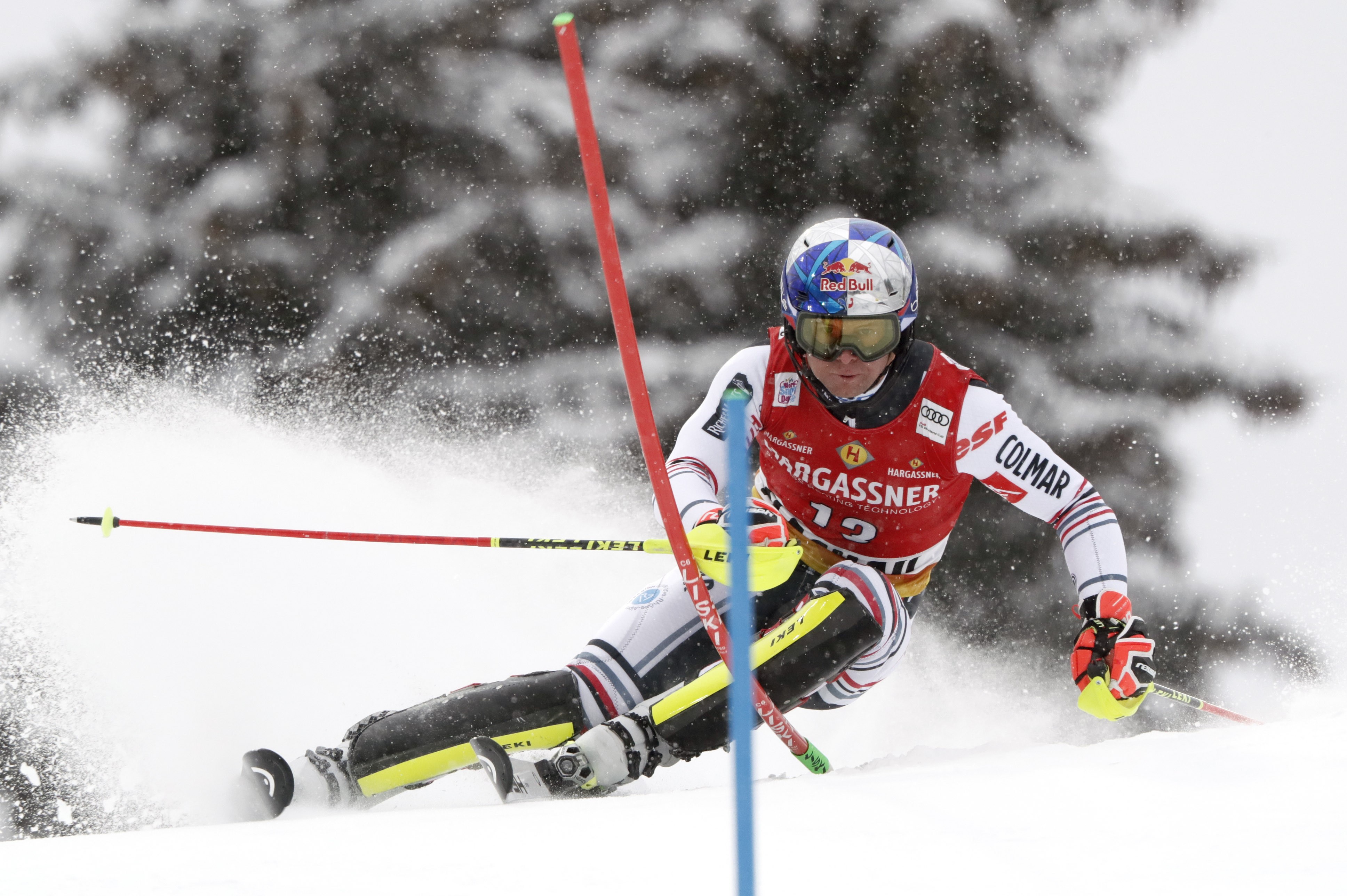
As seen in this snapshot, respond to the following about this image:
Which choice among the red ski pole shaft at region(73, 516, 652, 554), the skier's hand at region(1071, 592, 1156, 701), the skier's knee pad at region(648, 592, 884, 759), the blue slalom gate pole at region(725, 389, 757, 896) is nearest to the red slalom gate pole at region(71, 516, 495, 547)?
the red ski pole shaft at region(73, 516, 652, 554)

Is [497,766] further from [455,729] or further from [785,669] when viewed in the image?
[785,669]

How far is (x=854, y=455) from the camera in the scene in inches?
102

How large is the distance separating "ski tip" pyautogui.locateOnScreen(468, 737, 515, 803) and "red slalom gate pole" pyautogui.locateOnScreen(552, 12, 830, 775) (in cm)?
51

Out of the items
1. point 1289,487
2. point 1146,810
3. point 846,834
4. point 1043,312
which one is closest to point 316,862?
point 846,834

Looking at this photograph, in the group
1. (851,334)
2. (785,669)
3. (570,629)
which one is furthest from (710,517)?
(570,629)

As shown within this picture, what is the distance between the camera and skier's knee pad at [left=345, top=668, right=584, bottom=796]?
2.39 metres

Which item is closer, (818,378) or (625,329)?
(625,329)

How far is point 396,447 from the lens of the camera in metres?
6.98

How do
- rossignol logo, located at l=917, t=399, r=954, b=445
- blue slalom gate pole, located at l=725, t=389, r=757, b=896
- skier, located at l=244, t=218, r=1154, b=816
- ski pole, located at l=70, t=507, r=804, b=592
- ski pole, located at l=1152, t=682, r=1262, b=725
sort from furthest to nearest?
ski pole, located at l=1152, t=682, r=1262, b=725
rossignol logo, located at l=917, t=399, r=954, b=445
skier, located at l=244, t=218, r=1154, b=816
ski pole, located at l=70, t=507, r=804, b=592
blue slalom gate pole, located at l=725, t=389, r=757, b=896

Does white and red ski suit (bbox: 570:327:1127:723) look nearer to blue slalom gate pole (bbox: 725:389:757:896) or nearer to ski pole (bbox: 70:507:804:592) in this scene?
ski pole (bbox: 70:507:804:592)

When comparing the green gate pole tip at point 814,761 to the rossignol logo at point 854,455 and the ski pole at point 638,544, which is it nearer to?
the ski pole at point 638,544

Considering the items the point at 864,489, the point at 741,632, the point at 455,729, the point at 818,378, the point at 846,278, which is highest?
the point at 846,278

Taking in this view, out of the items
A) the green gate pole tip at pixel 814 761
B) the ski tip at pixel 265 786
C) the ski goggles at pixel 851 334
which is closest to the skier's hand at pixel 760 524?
the ski goggles at pixel 851 334

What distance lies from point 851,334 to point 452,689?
9.84 ft
